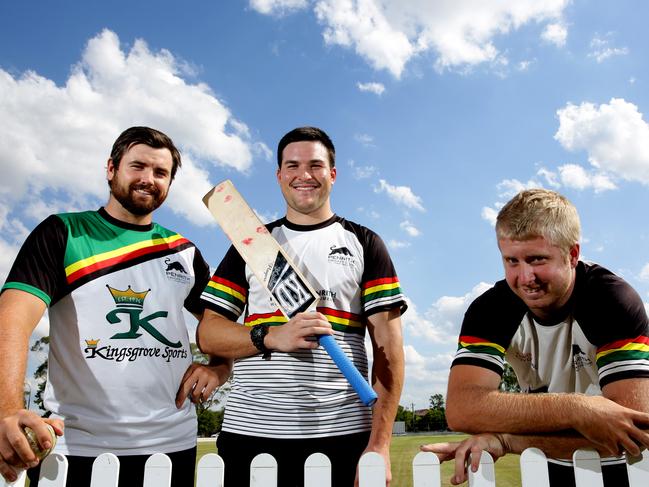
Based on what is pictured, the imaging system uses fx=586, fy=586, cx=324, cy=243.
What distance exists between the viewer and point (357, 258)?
2.94 meters

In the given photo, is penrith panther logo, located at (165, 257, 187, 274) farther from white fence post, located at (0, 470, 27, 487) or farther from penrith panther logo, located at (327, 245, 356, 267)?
white fence post, located at (0, 470, 27, 487)

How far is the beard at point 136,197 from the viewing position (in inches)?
116

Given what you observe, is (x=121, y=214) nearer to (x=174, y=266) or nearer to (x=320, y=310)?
(x=174, y=266)

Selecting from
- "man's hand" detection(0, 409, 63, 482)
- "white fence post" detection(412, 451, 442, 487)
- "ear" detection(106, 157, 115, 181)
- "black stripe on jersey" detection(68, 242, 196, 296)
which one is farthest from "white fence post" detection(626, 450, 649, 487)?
"ear" detection(106, 157, 115, 181)

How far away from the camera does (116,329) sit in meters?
2.70

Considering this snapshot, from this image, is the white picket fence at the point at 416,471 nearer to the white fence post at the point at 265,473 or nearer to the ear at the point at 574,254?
the white fence post at the point at 265,473

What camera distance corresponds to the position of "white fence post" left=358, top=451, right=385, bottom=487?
212 centimetres

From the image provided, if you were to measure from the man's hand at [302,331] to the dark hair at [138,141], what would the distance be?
1.13 meters

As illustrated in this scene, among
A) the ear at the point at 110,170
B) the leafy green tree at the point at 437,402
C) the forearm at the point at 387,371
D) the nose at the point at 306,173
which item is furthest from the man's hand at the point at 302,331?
the leafy green tree at the point at 437,402

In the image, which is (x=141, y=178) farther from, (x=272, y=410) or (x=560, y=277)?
(x=560, y=277)

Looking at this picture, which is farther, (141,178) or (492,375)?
(141,178)

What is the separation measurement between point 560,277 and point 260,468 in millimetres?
1380

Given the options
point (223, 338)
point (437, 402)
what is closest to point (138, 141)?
point (223, 338)

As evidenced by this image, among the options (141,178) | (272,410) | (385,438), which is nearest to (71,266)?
(141,178)
